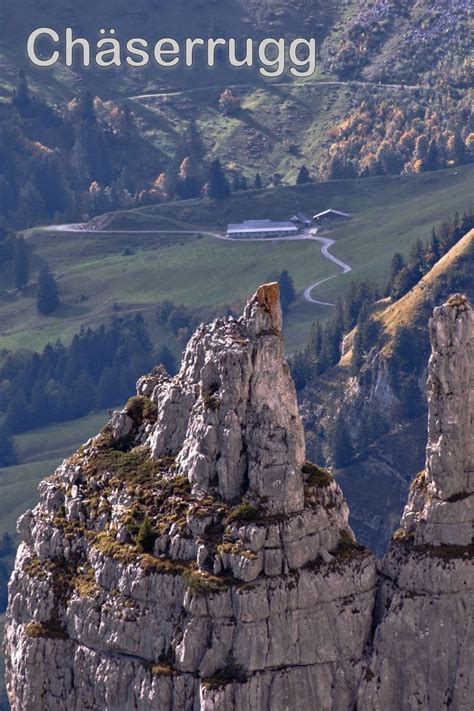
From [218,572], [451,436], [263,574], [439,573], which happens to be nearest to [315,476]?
[263,574]

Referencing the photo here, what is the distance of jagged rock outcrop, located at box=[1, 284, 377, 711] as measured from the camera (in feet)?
387

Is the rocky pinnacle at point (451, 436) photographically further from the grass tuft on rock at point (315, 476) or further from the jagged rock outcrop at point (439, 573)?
the grass tuft on rock at point (315, 476)

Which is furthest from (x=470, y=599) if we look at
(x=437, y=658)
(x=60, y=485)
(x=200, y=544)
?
(x=60, y=485)

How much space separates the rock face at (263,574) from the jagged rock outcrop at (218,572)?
75 millimetres

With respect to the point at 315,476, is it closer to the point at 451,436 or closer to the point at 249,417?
the point at 249,417

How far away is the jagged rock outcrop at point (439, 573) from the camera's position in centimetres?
11838

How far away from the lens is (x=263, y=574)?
11825 cm

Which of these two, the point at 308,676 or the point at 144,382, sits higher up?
the point at 144,382

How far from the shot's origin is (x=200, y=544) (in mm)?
119250

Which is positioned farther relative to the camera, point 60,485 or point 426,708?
point 60,485

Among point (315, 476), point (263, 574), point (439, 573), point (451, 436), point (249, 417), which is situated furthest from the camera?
point (315, 476)

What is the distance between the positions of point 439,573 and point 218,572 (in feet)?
A: 28.6

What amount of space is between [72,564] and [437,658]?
1647 centimetres

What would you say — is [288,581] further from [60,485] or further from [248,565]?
[60,485]
